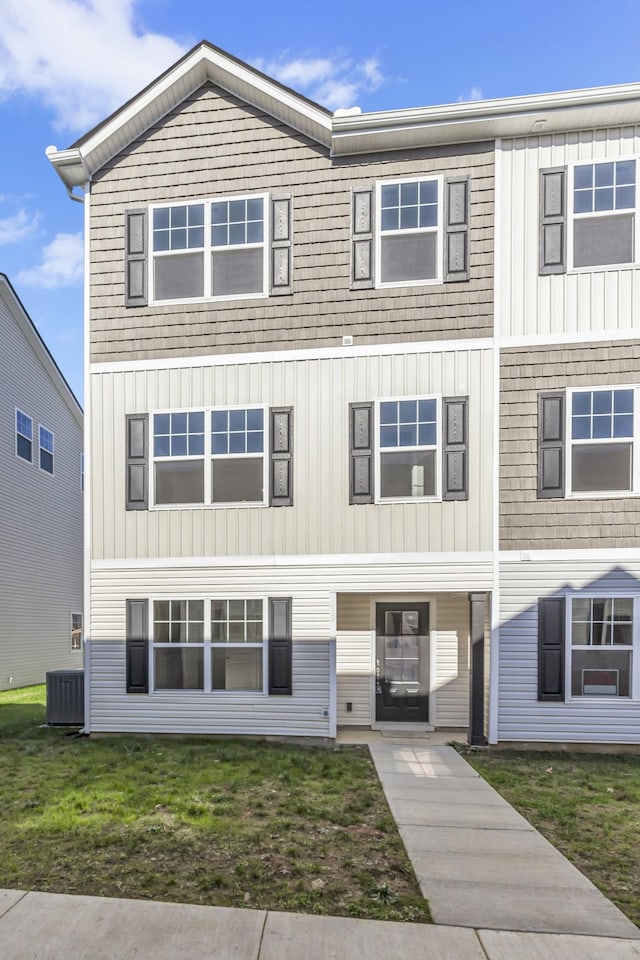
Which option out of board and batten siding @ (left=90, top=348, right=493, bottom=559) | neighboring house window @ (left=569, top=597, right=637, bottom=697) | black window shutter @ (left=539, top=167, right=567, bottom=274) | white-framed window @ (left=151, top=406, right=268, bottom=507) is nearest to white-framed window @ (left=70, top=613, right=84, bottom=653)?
board and batten siding @ (left=90, top=348, right=493, bottom=559)

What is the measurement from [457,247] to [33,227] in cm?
1772

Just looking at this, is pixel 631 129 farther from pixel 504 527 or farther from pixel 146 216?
pixel 146 216

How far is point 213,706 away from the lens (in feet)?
26.8

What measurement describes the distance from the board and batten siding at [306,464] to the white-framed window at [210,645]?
839 millimetres

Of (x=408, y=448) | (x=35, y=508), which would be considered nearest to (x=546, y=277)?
(x=408, y=448)

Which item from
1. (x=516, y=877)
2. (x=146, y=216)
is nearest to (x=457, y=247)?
(x=146, y=216)

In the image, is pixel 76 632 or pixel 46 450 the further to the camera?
pixel 76 632

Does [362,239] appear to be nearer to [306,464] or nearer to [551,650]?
[306,464]

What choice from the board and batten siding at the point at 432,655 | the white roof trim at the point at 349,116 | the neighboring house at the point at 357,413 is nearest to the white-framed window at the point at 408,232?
the neighboring house at the point at 357,413

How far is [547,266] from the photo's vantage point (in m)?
7.89

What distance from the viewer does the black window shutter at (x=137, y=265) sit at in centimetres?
862

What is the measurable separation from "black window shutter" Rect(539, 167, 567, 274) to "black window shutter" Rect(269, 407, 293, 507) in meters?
4.31

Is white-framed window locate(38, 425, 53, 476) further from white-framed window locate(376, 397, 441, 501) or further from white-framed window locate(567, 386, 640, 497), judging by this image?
Result: white-framed window locate(567, 386, 640, 497)

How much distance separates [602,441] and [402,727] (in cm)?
523
